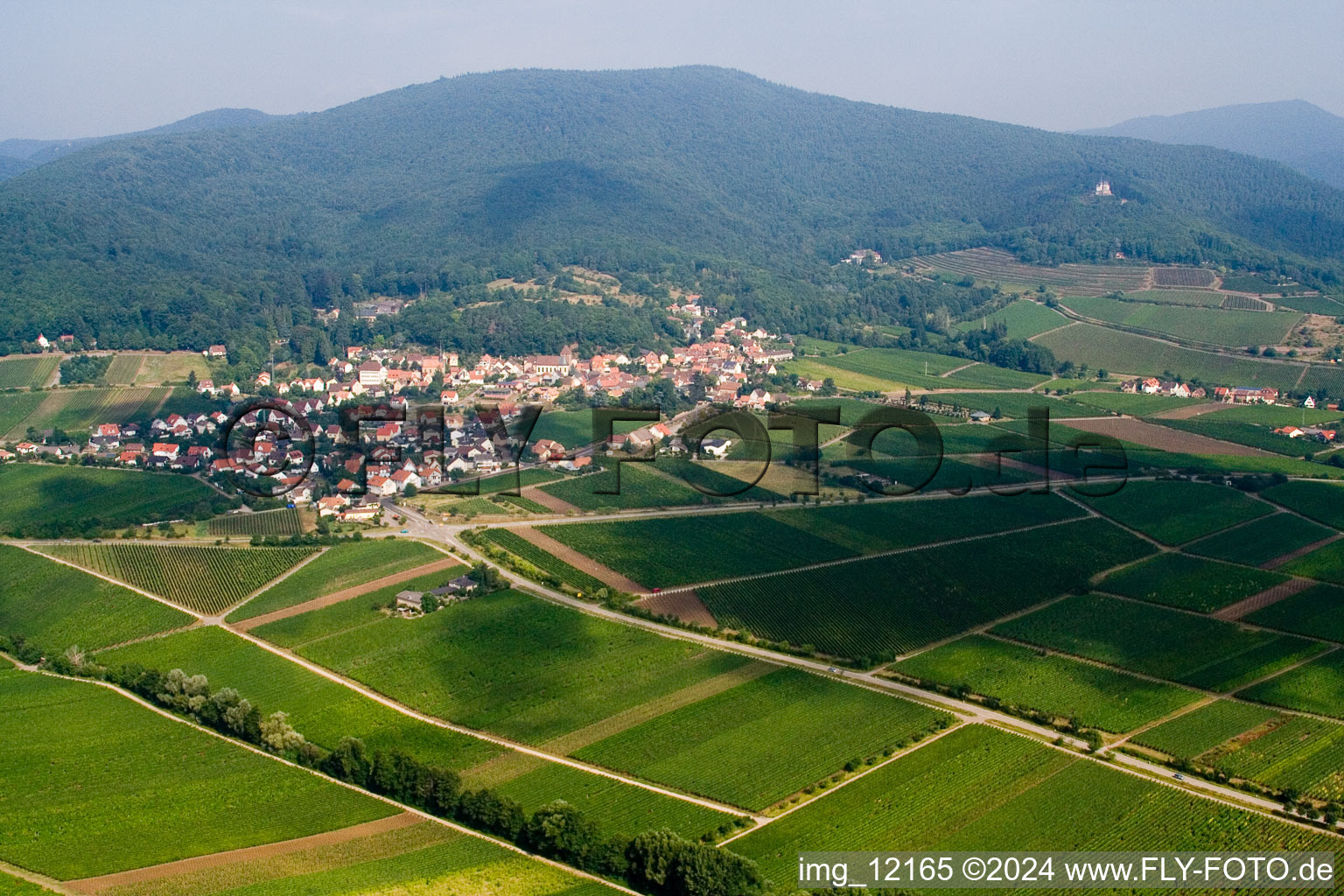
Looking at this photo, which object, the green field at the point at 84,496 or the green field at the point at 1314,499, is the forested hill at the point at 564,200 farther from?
the green field at the point at 1314,499

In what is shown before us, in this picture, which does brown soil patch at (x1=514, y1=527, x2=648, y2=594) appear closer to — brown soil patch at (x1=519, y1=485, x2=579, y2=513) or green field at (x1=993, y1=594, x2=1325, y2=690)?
brown soil patch at (x1=519, y1=485, x2=579, y2=513)

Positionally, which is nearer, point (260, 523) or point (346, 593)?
point (346, 593)

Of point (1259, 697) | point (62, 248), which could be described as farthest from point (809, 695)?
point (62, 248)

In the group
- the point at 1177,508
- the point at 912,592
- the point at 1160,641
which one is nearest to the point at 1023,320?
the point at 1177,508

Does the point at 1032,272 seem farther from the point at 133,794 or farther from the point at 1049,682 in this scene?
the point at 133,794

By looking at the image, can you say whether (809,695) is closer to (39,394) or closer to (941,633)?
(941,633)

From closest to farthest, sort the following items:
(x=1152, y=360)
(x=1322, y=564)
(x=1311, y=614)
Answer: (x=1311, y=614), (x=1322, y=564), (x=1152, y=360)
